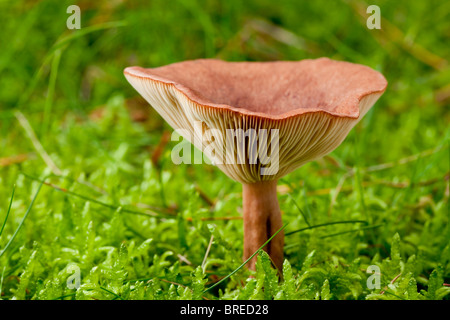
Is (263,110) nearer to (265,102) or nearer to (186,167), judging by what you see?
(265,102)

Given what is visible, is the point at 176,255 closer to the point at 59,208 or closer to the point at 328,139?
the point at 59,208

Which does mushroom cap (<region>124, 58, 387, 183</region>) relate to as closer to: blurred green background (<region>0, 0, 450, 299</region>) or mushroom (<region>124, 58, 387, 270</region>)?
mushroom (<region>124, 58, 387, 270</region>)
